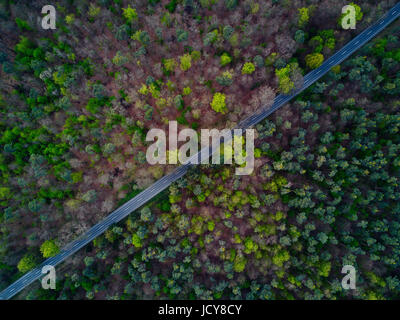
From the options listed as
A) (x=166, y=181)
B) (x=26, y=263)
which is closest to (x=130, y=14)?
(x=166, y=181)

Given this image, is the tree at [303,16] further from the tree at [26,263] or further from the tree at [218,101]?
the tree at [26,263]

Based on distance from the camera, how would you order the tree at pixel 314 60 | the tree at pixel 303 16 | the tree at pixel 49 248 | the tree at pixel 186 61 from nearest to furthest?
the tree at pixel 49 248 < the tree at pixel 186 61 < the tree at pixel 303 16 < the tree at pixel 314 60

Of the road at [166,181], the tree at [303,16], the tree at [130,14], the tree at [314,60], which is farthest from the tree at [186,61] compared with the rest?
the tree at [314,60]

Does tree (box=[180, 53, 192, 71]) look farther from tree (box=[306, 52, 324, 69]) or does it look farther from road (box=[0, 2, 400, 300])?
tree (box=[306, 52, 324, 69])

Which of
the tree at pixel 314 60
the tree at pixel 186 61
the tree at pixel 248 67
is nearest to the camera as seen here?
the tree at pixel 186 61

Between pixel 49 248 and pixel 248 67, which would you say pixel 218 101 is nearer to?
pixel 248 67

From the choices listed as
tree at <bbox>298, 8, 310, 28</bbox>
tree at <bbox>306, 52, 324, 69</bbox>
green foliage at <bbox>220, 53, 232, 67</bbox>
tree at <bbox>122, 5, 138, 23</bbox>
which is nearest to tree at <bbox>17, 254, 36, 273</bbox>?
tree at <bbox>122, 5, 138, 23</bbox>
